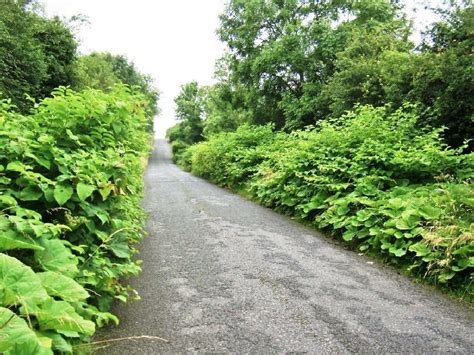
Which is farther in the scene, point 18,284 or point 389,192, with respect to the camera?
point 389,192

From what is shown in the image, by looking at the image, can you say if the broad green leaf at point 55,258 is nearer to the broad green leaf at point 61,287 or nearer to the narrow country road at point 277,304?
the broad green leaf at point 61,287

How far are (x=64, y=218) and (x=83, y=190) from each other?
1.00 feet

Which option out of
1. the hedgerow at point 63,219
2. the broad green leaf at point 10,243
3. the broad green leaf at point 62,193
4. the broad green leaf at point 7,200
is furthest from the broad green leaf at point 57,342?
the broad green leaf at point 62,193

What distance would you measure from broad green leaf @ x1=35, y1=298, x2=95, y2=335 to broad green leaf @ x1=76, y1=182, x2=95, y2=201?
36.1 inches

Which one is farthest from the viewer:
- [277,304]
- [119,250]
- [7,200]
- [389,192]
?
[389,192]

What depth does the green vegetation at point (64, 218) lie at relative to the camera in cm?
153

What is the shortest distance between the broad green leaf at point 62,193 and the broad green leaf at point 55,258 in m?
0.36

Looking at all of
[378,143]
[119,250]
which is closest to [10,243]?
[119,250]

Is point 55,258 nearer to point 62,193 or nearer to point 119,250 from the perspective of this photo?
point 62,193

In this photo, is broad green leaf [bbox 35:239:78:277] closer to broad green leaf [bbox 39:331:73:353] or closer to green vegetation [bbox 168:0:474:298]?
broad green leaf [bbox 39:331:73:353]

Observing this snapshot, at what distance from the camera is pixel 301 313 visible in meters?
3.43

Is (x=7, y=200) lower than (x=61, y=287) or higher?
higher

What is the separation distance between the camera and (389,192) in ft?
19.7

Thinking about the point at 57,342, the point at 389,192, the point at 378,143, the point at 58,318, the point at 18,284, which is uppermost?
the point at 378,143
